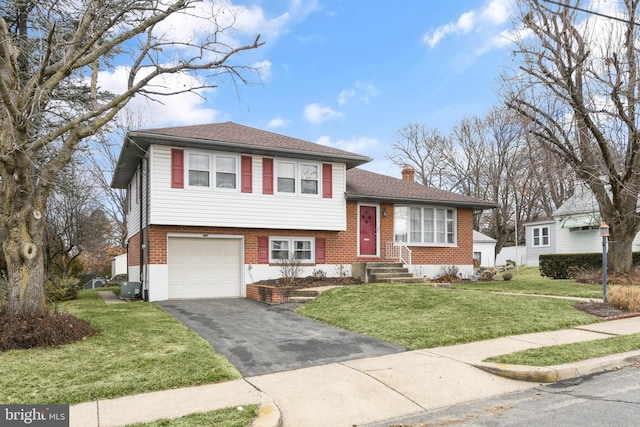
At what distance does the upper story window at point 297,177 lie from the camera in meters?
17.0

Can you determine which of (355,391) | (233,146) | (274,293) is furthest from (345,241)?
(355,391)

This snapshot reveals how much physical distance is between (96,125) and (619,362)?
32.9 feet

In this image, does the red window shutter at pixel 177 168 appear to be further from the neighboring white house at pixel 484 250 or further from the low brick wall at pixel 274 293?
the neighboring white house at pixel 484 250

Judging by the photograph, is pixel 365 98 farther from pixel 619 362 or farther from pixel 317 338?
pixel 619 362

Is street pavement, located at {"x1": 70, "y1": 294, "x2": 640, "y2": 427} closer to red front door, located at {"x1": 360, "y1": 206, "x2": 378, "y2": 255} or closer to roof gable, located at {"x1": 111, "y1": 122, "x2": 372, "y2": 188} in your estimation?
roof gable, located at {"x1": 111, "y1": 122, "x2": 372, "y2": 188}

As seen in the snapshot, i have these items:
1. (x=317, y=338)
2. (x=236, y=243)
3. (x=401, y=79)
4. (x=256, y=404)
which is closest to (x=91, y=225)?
(x=236, y=243)

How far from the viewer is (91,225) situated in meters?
31.2

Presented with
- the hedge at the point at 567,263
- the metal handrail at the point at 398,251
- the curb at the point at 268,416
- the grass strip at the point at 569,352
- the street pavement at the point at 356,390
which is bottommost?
the street pavement at the point at 356,390

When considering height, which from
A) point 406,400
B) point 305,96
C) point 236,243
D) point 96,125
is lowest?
point 406,400

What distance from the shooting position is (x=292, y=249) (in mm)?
17500

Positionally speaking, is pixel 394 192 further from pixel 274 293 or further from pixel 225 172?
pixel 274 293

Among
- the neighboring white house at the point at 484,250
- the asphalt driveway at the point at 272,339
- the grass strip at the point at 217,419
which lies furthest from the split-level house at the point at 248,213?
the neighboring white house at the point at 484,250

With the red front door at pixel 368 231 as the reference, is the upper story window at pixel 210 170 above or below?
above

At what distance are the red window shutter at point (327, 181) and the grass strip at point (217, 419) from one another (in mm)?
12628
